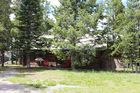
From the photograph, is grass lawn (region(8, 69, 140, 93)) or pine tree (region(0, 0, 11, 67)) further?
pine tree (region(0, 0, 11, 67))

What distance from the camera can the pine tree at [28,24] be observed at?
36.6m

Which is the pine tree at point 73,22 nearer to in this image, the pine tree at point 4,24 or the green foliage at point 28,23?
the green foliage at point 28,23

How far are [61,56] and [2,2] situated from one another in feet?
27.6

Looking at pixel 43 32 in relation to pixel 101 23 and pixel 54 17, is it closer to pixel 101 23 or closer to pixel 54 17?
pixel 54 17

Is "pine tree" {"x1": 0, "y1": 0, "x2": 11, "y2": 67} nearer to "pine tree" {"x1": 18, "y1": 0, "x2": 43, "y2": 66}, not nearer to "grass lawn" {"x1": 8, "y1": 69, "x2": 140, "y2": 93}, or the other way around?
"pine tree" {"x1": 18, "y1": 0, "x2": 43, "y2": 66}

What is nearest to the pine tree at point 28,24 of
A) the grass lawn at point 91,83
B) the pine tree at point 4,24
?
the pine tree at point 4,24

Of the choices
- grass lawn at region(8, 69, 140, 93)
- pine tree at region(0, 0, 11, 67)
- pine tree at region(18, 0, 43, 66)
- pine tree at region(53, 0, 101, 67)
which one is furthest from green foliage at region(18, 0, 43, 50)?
grass lawn at region(8, 69, 140, 93)

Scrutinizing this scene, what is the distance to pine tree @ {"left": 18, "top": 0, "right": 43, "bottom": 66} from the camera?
36.6m

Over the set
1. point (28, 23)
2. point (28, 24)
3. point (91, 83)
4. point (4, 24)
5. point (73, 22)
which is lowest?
point (91, 83)

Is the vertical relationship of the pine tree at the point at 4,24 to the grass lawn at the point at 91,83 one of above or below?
above

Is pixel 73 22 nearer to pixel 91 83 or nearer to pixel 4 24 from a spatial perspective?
pixel 4 24

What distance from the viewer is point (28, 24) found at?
121 ft

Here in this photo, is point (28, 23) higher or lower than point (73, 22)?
higher

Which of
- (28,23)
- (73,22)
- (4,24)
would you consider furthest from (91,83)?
(28,23)
